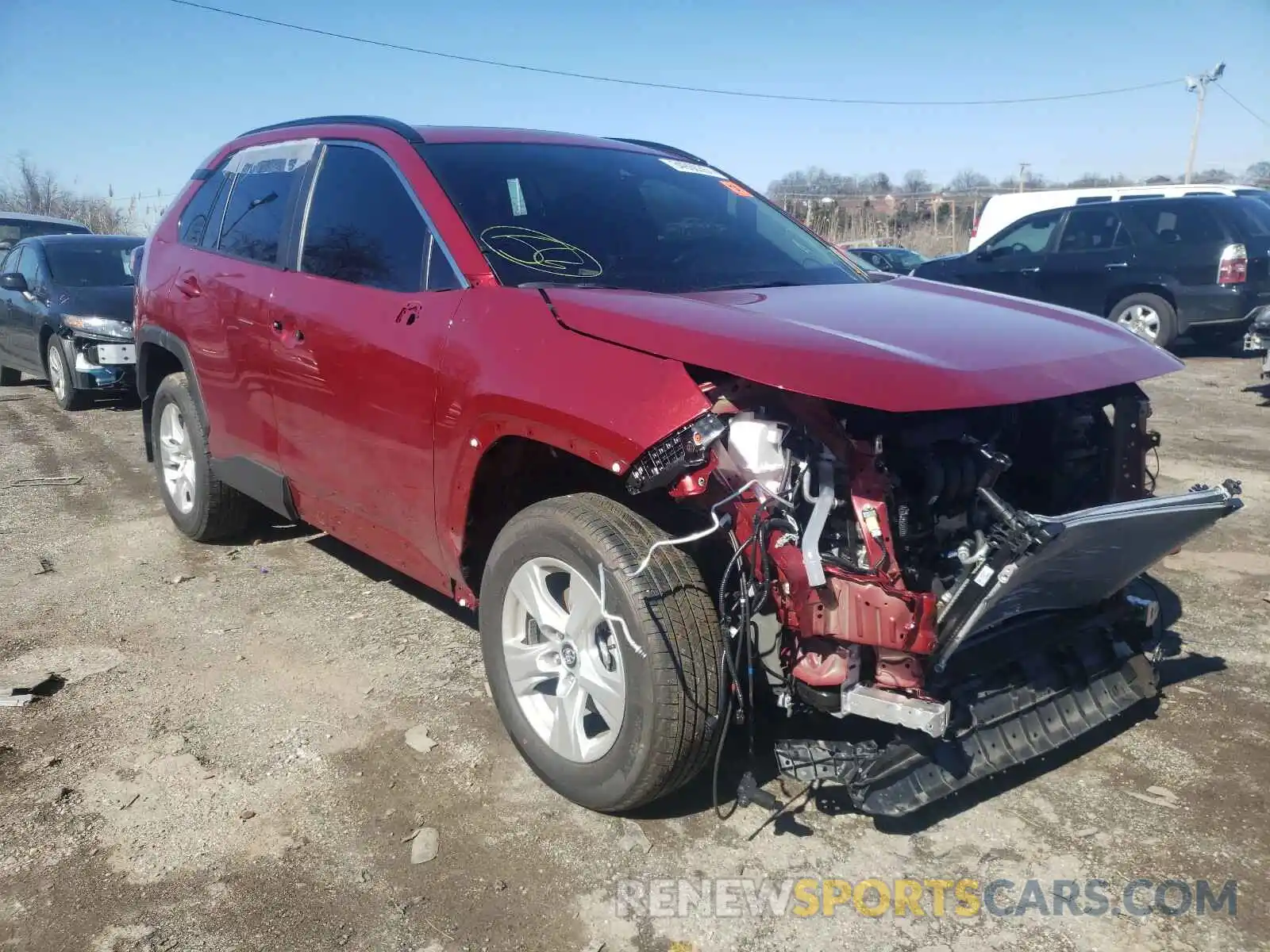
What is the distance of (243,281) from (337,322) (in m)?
0.94

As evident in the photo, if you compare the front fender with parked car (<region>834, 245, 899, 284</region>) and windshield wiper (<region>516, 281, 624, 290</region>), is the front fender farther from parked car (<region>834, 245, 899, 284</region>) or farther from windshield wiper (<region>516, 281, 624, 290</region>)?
parked car (<region>834, 245, 899, 284</region>)

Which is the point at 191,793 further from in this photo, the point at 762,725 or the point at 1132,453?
the point at 1132,453

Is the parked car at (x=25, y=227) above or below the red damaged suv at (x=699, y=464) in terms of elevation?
above

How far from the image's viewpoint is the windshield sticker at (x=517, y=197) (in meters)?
3.48

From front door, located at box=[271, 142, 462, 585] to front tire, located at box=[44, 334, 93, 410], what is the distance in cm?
683

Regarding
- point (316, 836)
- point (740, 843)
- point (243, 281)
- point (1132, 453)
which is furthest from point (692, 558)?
point (243, 281)

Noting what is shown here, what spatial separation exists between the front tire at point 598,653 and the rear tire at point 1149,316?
10.5 metres

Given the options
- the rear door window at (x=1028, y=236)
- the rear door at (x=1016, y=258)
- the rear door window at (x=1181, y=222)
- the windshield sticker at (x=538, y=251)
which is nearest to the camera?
the windshield sticker at (x=538, y=251)

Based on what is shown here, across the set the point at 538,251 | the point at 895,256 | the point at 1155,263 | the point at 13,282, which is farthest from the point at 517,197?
the point at 895,256

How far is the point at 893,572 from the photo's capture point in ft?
8.11

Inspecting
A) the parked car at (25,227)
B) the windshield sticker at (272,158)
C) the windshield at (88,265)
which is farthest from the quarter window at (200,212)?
the parked car at (25,227)

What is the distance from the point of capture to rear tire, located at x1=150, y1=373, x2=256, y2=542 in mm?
5008

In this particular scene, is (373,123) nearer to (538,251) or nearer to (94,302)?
(538,251)

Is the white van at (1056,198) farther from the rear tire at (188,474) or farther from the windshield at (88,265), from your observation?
the rear tire at (188,474)
